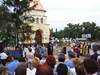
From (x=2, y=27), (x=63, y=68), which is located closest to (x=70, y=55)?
(x=63, y=68)

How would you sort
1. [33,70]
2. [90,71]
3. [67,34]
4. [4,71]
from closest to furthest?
[90,71] < [4,71] < [33,70] < [67,34]

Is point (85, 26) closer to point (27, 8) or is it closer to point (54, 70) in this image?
point (27, 8)

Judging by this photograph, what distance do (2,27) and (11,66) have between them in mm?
36876

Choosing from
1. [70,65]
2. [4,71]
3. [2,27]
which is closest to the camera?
[4,71]

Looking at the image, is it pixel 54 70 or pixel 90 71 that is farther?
pixel 54 70

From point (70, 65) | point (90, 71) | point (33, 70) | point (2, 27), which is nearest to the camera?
point (90, 71)

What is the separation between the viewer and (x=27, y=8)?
171 feet

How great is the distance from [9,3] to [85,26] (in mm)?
92136

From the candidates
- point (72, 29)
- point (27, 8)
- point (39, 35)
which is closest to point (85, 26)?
point (72, 29)

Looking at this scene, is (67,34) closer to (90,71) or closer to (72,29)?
(72,29)

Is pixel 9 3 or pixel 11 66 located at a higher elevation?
pixel 9 3

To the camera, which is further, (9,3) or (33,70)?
(9,3)

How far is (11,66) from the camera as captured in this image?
1451 centimetres

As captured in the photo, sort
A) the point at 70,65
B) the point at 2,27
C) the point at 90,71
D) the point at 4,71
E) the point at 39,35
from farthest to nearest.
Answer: the point at 39,35, the point at 2,27, the point at 70,65, the point at 4,71, the point at 90,71
